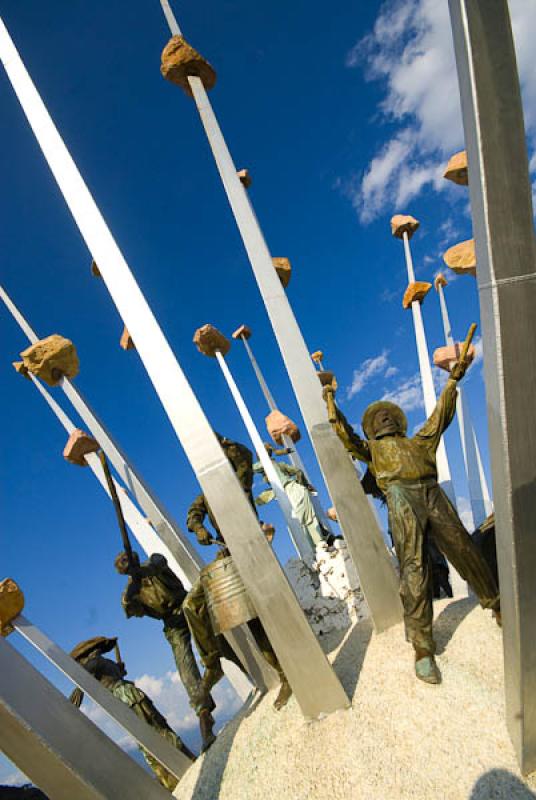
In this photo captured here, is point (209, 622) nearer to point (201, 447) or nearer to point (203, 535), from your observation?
point (203, 535)

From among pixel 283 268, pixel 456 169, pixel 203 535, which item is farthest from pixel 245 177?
pixel 203 535

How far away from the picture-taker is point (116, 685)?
18.9ft

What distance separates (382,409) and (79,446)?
5.34 metres

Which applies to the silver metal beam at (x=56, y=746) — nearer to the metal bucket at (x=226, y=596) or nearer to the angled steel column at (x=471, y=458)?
the metal bucket at (x=226, y=596)

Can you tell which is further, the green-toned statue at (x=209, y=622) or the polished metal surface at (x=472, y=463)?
the polished metal surface at (x=472, y=463)

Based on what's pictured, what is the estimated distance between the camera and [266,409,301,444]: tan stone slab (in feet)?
32.7

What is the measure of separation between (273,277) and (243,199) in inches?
39.7

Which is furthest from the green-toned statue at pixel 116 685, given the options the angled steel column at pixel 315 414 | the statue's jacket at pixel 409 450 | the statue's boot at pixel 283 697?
Answer: the statue's jacket at pixel 409 450

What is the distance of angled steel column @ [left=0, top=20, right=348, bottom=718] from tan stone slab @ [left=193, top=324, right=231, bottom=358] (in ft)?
14.2

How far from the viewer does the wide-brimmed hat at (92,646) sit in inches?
238

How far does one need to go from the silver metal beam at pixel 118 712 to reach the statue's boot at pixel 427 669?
2.96 m

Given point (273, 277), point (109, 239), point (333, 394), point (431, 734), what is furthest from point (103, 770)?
point (273, 277)

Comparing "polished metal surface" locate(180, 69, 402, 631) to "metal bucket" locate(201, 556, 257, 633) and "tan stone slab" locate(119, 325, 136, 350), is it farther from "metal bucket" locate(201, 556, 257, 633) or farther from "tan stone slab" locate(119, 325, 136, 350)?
"tan stone slab" locate(119, 325, 136, 350)

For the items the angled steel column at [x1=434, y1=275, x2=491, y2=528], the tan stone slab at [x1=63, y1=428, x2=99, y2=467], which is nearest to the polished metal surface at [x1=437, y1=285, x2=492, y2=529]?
the angled steel column at [x1=434, y1=275, x2=491, y2=528]
